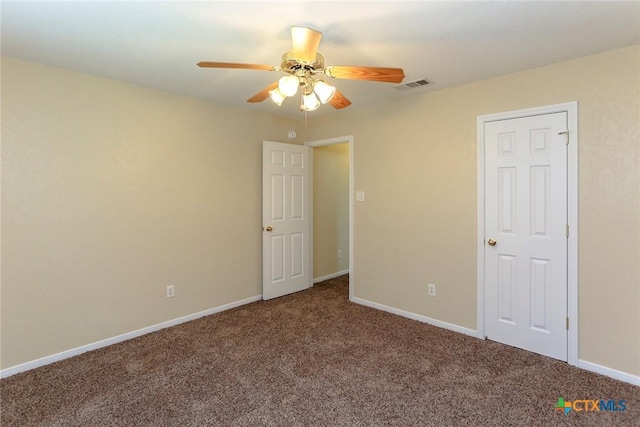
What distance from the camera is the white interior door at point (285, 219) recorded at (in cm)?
404

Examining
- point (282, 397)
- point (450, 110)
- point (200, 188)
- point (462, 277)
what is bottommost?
point (282, 397)

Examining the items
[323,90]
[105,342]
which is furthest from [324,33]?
[105,342]

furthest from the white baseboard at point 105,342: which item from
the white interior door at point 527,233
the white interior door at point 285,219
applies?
the white interior door at point 527,233

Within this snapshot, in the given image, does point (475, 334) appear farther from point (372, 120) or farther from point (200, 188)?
point (200, 188)

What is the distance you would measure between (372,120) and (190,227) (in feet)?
7.77

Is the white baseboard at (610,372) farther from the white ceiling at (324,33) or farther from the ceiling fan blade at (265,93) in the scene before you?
the ceiling fan blade at (265,93)

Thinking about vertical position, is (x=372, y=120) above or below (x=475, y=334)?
above

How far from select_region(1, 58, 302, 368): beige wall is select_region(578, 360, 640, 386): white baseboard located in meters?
3.31

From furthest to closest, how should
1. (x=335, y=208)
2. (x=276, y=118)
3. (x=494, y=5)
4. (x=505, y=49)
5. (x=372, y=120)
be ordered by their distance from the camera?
(x=335, y=208) → (x=276, y=118) → (x=372, y=120) → (x=505, y=49) → (x=494, y=5)

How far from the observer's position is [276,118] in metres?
4.23

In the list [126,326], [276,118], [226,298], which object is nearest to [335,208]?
[276,118]

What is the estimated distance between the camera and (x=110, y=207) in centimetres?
288

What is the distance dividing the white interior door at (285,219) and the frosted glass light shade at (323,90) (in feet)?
6.94

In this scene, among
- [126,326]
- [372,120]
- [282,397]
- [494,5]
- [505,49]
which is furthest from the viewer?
[372,120]
